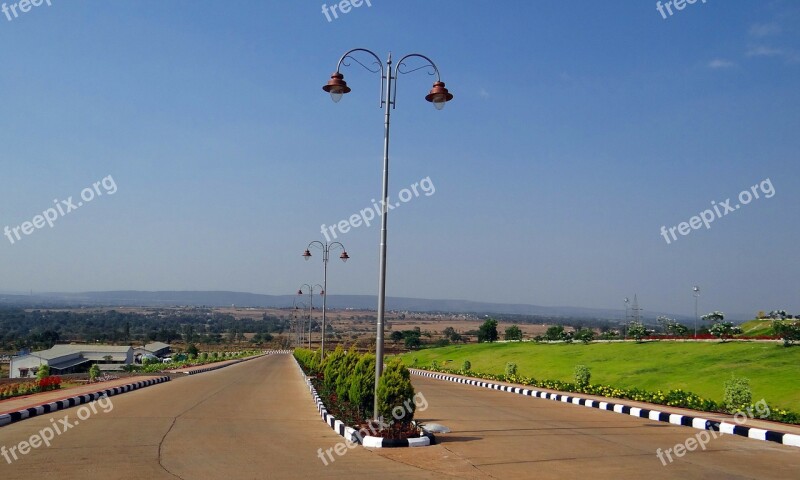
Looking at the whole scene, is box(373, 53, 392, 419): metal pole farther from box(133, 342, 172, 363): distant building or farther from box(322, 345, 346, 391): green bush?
box(133, 342, 172, 363): distant building

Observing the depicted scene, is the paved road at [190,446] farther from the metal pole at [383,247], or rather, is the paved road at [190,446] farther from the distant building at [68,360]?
the distant building at [68,360]

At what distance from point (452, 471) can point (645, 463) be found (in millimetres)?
2994

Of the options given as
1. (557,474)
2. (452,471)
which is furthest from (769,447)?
(452,471)

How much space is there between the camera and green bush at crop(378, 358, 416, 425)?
1123 cm


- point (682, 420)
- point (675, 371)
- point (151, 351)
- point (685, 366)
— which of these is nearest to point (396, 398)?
point (682, 420)

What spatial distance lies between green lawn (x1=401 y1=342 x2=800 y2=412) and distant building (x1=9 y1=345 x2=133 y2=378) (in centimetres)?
3555

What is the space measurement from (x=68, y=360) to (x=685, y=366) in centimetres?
5976

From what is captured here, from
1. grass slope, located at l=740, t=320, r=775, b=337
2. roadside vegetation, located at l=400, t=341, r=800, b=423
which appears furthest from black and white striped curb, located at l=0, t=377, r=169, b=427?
grass slope, located at l=740, t=320, r=775, b=337

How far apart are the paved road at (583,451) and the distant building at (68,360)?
47.4 metres

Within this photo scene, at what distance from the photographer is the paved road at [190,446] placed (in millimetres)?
8484

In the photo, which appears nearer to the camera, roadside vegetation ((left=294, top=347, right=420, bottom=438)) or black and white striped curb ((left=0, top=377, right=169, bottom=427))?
roadside vegetation ((left=294, top=347, right=420, bottom=438))

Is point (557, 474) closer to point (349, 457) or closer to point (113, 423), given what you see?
point (349, 457)

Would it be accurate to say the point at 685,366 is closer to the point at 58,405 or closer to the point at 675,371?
the point at 675,371

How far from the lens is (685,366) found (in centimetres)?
2838
